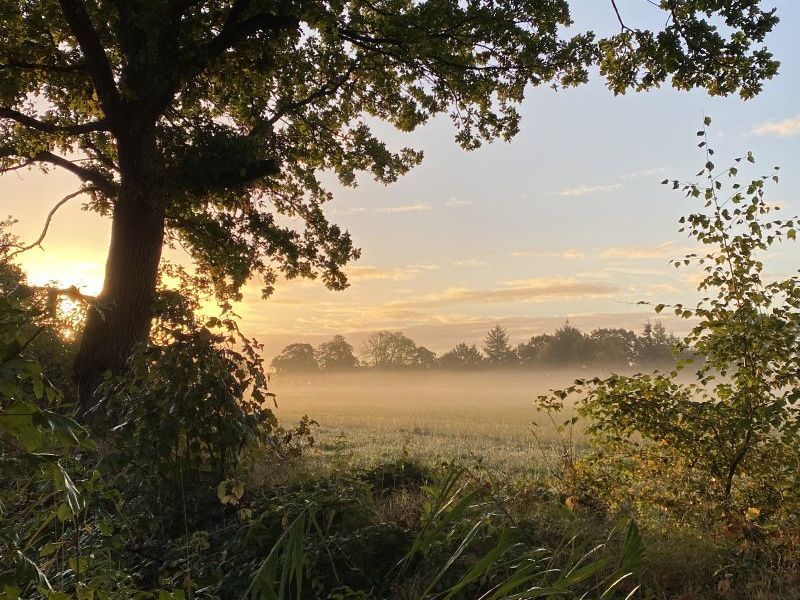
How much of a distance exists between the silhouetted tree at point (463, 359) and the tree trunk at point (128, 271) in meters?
88.2

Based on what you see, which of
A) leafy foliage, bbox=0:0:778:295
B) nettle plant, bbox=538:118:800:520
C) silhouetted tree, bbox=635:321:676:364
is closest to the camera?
nettle plant, bbox=538:118:800:520

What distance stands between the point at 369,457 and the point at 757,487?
9.16 meters

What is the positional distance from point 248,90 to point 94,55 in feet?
14.3

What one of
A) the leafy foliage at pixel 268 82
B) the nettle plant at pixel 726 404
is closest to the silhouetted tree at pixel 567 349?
the leafy foliage at pixel 268 82

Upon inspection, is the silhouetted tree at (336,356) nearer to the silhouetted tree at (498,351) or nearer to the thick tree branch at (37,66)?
the silhouetted tree at (498,351)

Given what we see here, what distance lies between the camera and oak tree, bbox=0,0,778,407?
12.1 m

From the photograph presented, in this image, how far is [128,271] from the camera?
42.9ft

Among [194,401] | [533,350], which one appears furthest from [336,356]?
[194,401]

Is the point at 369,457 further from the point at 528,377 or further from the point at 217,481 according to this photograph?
the point at 528,377

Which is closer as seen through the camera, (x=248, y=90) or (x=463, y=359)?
(x=248, y=90)

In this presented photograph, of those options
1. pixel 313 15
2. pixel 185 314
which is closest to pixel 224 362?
pixel 185 314

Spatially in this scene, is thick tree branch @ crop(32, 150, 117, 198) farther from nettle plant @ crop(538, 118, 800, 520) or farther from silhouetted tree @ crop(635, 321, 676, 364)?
silhouetted tree @ crop(635, 321, 676, 364)

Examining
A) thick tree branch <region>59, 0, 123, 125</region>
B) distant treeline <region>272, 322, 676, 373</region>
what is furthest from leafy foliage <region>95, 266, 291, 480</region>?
distant treeline <region>272, 322, 676, 373</region>

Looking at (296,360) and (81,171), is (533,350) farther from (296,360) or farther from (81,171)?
(81,171)
